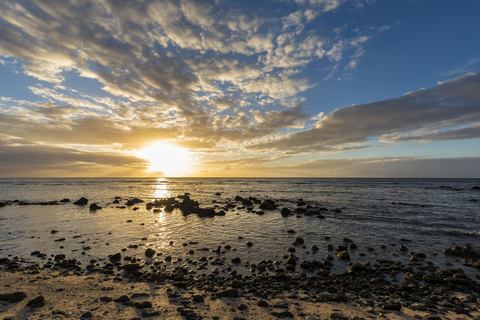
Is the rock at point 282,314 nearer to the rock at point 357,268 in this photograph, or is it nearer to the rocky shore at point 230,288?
the rocky shore at point 230,288

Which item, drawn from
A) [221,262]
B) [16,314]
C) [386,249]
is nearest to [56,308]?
[16,314]

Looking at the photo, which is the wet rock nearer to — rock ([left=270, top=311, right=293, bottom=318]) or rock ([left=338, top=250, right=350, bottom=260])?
rock ([left=338, top=250, right=350, bottom=260])

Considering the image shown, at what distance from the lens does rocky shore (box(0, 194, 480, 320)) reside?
830cm

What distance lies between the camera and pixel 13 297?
8594 millimetres

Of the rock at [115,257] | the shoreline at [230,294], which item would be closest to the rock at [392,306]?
the shoreline at [230,294]

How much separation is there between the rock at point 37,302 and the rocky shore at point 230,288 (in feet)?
0.12

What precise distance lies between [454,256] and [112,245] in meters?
27.1

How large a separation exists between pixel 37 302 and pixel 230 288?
7.98 metres

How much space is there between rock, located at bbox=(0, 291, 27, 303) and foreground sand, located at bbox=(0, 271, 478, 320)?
0.16m

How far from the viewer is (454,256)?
1552 cm

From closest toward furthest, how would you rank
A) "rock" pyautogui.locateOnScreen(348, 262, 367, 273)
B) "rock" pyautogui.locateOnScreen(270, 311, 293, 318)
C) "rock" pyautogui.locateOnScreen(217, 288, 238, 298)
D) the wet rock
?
"rock" pyautogui.locateOnScreen(270, 311, 293, 318), "rock" pyautogui.locateOnScreen(217, 288, 238, 298), "rock" pyautogui.locateOnScreen(348, 262, 367, 273), the wet rock

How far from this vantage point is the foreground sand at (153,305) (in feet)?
26.2

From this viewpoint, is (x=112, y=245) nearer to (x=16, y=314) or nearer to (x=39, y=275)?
(x=39, y=275)

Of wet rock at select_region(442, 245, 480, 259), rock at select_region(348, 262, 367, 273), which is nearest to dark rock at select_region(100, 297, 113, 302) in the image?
rock at select_region(348, 262, 367, 273)
